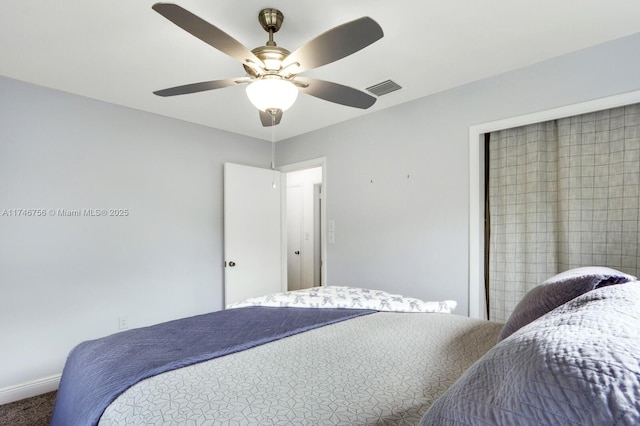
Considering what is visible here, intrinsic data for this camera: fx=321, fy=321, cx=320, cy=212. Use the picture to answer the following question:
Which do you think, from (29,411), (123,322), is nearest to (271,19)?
(123,322)

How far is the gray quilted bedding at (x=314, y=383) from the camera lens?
804 mm

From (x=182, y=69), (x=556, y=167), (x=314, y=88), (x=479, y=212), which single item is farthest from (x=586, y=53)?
(x=182, y=69)

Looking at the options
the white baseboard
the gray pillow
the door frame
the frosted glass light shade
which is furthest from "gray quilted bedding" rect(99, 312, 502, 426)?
the white baseboard

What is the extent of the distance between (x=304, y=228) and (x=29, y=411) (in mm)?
3834

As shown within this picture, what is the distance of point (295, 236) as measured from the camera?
220 inches

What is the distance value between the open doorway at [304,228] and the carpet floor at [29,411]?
10.8ft

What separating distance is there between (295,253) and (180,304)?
2490 mm

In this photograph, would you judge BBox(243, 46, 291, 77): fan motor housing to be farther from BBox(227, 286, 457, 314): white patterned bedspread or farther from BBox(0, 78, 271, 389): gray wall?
BBox(0, 78, 271, 389): gray wall

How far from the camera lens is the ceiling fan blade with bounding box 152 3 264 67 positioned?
1.15 meters

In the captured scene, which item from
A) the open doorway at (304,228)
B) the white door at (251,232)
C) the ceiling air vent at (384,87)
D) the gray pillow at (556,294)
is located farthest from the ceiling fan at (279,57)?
the open doorway at (304,228)

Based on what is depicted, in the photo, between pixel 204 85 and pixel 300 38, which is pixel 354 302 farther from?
pixel 300 38

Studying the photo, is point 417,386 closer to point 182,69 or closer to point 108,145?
point 182,69

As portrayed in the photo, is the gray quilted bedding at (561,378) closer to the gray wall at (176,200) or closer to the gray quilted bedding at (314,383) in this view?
the gray quilted bedding at (314,383)

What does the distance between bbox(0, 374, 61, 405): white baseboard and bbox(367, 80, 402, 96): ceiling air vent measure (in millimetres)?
3453
